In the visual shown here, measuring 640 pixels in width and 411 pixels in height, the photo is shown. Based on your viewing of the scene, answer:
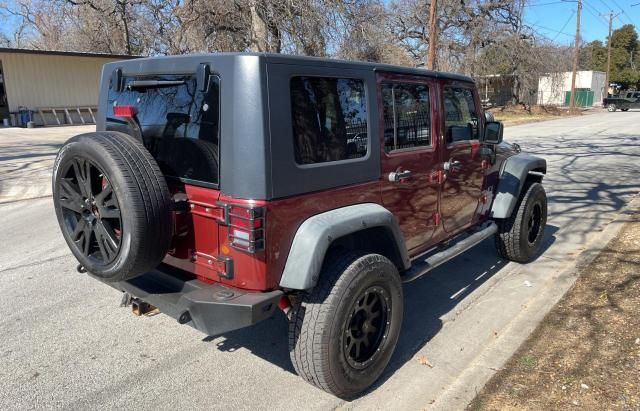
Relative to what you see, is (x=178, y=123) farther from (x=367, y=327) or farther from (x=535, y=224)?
(x=535, y=224)

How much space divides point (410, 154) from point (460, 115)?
1.01 m

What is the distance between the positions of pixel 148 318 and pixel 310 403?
169cm

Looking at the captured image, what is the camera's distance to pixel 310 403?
9.75 feet

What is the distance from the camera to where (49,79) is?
76.4 feet

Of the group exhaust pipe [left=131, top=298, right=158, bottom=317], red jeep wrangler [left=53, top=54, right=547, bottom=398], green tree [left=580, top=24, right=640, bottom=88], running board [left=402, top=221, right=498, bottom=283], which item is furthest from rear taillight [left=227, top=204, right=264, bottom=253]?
green tree [left=580, top=24, right=640, bottom=88]

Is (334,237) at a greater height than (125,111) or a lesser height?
lesser

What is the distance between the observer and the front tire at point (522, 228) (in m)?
5.01

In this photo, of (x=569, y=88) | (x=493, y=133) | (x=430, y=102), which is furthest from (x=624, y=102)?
(x=430, y=102)

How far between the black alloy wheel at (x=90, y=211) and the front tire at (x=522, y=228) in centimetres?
375

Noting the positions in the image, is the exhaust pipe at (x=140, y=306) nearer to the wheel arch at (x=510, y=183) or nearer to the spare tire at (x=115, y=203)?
the spare tire at (x=115, y=203)

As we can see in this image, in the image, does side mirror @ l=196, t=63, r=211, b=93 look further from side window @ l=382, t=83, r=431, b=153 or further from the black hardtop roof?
side window @ l=382, t=83, r=431, b=153

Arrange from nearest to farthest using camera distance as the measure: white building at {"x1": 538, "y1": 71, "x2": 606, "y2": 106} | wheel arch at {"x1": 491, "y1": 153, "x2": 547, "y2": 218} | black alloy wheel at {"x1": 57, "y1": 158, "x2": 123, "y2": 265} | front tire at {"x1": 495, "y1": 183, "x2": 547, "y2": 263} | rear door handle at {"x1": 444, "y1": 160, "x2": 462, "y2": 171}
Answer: black alloy wheel at {"x1": 57, "y1": 158, "x2": 123, "y2": 265} < rear door handle at {"x1": 444, "y1": 160, "x2": 462, "y2": 171} < wheel arch at {"x1": 491, "y1": 153, "x2": 547, "y2": 218} < front tire at {"x1": 495, "y1": 183, "x2": 547, "y2": 263} < white building at {"x1": 538, "y1": 71, "x2": 606, "y2": 106}

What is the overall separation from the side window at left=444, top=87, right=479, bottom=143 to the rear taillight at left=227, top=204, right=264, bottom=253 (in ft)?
6.73

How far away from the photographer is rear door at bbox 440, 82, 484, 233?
397 centimetres
